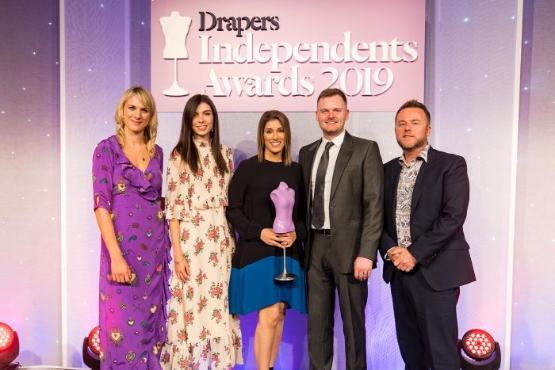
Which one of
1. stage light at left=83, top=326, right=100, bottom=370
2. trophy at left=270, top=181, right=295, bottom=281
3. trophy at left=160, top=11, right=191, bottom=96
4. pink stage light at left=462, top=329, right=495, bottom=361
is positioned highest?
trophy at left=160, top=11, right=191, bottom=96

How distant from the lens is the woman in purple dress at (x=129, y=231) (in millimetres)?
Result: 2605

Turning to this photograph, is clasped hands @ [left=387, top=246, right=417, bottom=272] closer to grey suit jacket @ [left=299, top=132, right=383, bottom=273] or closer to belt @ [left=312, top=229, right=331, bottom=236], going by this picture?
grey suit jacket @ [left=299, top=132, right=383, bottom=273]

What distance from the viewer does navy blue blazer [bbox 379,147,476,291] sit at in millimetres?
2613

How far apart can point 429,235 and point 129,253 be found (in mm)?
1696

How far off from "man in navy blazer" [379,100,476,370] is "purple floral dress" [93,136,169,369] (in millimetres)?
1377

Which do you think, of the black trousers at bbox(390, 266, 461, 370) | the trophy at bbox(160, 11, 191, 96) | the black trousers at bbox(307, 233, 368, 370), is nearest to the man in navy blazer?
the black trousers at bbox(390, 266, 461, 370)

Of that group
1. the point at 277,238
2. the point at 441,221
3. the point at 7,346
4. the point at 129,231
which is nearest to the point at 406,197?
the point at 441,221

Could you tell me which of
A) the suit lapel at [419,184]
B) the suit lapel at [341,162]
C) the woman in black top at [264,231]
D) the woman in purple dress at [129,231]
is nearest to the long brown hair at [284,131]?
the woman in black top at [264,231]

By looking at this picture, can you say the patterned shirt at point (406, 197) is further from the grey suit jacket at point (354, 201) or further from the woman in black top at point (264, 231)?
the woman in black top at point (264, 231)

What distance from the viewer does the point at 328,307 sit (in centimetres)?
291

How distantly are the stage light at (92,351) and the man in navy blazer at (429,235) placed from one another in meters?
2.18

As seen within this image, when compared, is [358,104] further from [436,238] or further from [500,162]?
[436,238]

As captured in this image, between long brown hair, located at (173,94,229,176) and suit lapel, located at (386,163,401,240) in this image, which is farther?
long brown hair, located at (173,94,229,176)

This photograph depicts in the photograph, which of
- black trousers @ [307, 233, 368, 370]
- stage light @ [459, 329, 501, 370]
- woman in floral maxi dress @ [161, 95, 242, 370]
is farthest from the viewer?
stage light @ [459, 329, 501, 370]
